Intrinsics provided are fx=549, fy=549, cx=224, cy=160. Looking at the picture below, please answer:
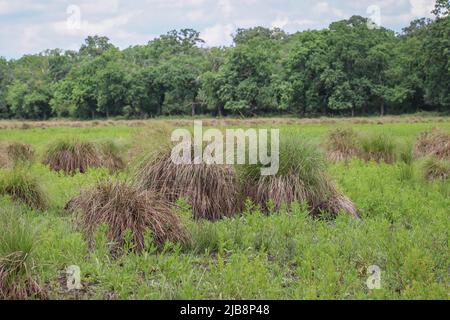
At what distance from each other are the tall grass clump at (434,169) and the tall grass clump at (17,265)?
954 centimetres

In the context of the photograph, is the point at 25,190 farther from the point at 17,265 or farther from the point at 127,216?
the point at 17,265

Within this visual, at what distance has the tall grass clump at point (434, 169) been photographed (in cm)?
1262

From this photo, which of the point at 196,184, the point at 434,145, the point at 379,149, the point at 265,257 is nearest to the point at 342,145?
the point at 379,149

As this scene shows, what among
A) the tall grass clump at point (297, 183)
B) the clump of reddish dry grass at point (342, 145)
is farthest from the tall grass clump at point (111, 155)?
the tall grass clump at point (297, 183)

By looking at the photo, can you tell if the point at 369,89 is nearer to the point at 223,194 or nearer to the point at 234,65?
the point at 234,65

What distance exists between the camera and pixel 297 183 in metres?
9.45

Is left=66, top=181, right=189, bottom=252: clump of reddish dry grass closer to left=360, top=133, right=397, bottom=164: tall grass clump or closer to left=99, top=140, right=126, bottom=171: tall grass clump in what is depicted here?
left=99, top=140, right=126, bottom=171: tall grass clump

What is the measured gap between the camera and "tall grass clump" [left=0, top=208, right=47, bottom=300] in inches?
214

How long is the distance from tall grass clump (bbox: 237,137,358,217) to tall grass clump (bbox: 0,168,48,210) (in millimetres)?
3545

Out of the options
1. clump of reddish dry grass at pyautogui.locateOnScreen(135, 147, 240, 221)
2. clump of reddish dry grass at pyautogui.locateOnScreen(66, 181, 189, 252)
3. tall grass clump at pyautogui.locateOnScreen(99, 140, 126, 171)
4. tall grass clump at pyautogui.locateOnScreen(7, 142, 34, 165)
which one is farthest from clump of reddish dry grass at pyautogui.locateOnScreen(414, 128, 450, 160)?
tall grass clump at pyautogui.locateOnScreen(7, 142, 34, 165)

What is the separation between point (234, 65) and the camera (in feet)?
216

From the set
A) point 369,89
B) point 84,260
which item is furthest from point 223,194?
point 369,89

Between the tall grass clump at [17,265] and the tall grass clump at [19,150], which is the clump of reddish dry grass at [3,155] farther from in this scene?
the tall grass clump at [17,265]
